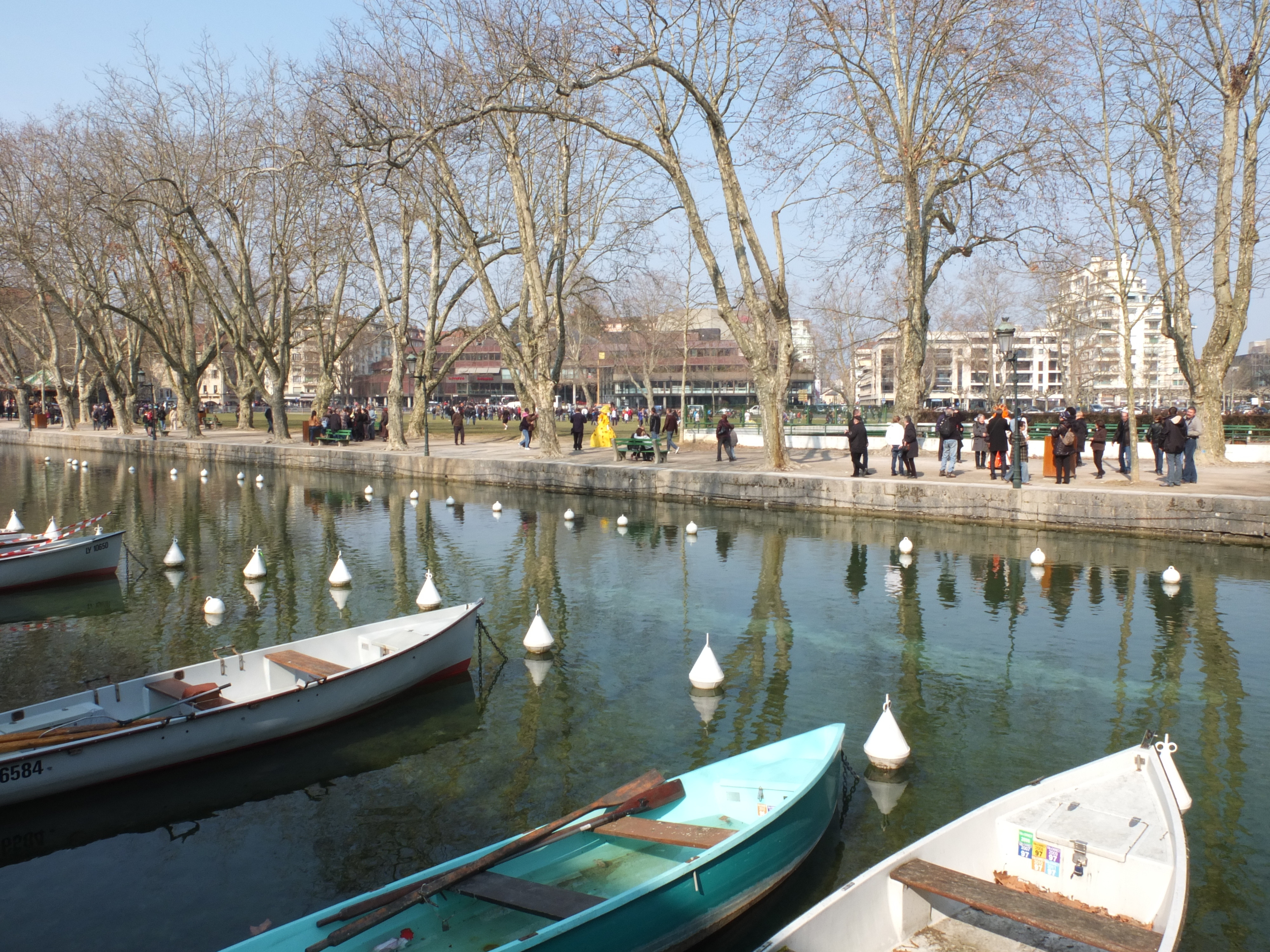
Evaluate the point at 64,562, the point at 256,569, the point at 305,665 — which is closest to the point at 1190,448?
the point at 256,569

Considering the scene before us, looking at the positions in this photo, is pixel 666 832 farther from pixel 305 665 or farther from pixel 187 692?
pixel 187 692

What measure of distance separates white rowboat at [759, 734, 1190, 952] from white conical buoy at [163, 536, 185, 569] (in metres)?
14.6

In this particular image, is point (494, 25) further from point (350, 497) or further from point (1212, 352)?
point (1212, 352)

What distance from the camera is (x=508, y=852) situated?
5195 mm

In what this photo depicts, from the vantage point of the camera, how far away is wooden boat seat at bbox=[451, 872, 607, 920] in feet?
15.5

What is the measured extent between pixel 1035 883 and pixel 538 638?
652 centimetres

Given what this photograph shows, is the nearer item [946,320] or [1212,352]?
[1212,352]

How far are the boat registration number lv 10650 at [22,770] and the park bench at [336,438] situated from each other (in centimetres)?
3310

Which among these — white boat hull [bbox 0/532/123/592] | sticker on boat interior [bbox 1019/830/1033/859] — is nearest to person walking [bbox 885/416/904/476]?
white boat hull [bbox 0/532/123/592]

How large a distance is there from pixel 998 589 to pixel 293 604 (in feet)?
34.0

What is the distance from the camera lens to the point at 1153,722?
8773 mm

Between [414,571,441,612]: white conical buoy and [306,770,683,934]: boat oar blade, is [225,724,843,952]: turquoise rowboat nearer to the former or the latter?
[306,770,683,934]: boat oar blade

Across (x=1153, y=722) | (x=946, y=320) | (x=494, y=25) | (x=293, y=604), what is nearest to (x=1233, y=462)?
(x=1153, y=722)

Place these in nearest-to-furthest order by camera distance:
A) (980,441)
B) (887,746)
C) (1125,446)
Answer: (887,746) < (1125,446) < (980,441)
